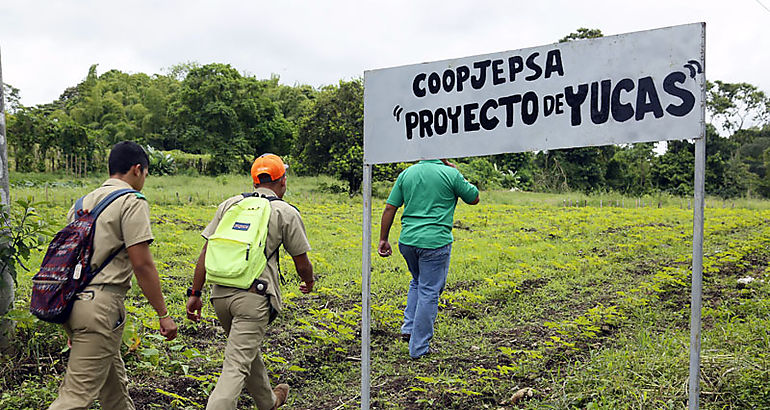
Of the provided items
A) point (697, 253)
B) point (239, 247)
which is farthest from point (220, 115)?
point (697, 253)

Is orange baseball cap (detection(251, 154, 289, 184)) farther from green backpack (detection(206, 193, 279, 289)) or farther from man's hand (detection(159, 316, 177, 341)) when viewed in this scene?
man's hand (detection(159, 316, 177, 341))

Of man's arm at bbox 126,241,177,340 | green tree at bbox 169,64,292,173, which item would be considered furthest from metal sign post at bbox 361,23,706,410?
green tree at bbox 169,64,292,173

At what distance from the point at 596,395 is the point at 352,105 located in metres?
19.0

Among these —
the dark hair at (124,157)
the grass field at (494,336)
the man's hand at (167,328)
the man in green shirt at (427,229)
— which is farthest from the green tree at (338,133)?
the man's hand at (167,328)

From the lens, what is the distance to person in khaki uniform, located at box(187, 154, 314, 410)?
3311 mm

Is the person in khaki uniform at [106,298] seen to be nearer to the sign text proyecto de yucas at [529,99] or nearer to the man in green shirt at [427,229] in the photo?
the sign text proyecto de yucas at [529,99]

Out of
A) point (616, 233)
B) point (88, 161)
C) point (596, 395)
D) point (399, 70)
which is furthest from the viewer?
point (88, 161)

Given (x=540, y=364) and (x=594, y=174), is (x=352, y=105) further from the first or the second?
(x=540, y=364)

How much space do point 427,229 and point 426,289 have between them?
0.51m

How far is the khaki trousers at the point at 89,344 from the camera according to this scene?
292cm

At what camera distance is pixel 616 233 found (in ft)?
40.9

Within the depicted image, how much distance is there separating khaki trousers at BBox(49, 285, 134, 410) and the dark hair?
67 cm

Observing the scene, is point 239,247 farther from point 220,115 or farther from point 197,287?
point 220,115

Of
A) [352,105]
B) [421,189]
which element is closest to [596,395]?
[421,189]
